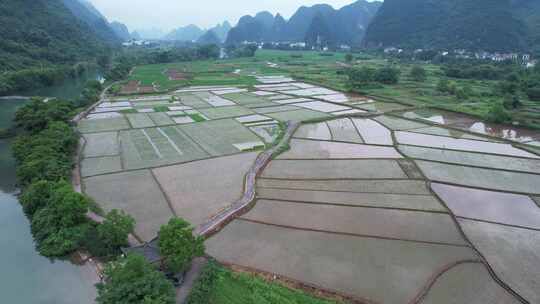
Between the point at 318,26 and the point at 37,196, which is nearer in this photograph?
the point at 37,196

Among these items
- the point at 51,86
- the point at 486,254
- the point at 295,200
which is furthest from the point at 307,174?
the point at 51,86

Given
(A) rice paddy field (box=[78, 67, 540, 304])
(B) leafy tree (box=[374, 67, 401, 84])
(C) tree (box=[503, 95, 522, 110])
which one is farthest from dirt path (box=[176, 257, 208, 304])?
(B) leafy tree (box=[374, 67, 401, 84])

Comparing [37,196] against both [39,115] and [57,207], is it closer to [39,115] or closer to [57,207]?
[57,207]

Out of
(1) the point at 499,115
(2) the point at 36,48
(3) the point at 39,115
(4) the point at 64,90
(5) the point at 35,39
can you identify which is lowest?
(1) the point at 499,115

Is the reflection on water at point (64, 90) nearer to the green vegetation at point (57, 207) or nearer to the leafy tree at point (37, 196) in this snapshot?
the green vegetation at point (57, 207)

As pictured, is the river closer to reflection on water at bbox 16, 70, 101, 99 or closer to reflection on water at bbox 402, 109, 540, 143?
reflection on water at bbox 402, 109, 540, 143

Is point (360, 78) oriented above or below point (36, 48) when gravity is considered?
below

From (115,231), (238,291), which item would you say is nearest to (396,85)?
(238,291)
